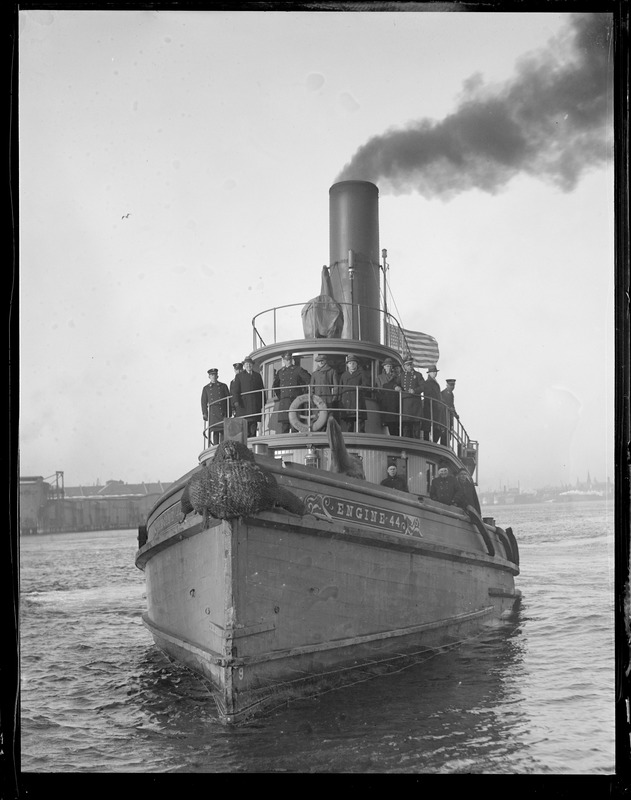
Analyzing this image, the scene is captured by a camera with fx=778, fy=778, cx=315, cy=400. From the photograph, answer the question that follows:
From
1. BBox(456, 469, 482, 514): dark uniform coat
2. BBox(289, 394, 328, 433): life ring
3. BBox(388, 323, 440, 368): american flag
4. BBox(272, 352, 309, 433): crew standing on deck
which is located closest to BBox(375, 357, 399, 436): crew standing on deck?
BBox(289, 394, 328, 433): life ring

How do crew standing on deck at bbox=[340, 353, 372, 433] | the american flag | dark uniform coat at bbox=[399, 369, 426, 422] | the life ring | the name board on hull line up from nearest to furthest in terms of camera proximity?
the name board on hull, the life ring, crew standing on deck at bbox=[340, 353, 372, 433], dark uniform coat at bbox=[399, 369, 426, 422], the american flag

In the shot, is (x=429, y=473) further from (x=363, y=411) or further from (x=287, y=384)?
(x=287, y=384)

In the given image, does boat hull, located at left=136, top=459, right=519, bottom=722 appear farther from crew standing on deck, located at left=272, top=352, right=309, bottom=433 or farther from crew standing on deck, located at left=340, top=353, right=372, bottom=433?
crew standing on deck, located at left=272, top=352, right=309, bottom=433

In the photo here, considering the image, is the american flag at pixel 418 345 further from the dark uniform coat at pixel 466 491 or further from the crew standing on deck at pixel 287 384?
the crew standing on deck at pixel 287 384

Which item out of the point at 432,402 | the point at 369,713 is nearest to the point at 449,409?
the point at 432,402

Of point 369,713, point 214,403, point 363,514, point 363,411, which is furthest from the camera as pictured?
point 214,403

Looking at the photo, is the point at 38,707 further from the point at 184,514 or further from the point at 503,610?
the point at 503,610

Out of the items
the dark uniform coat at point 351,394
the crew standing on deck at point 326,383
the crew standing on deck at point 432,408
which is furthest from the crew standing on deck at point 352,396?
the crew standing on deck at point 432,408
